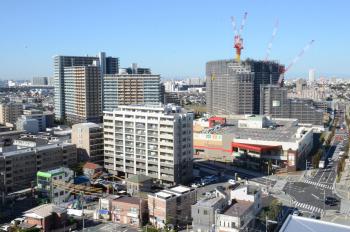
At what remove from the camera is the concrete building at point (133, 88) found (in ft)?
122

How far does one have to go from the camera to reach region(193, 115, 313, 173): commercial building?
82.8ft

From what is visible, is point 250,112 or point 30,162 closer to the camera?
point 30,162

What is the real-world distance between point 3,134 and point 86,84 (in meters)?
11.2

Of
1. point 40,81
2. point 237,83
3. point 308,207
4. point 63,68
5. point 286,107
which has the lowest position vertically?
point 308,207

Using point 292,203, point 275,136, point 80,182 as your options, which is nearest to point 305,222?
point 292,203

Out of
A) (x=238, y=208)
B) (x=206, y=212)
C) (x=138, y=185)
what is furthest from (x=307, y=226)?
(x=138, y=185)

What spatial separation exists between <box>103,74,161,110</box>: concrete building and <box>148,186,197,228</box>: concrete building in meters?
21.3

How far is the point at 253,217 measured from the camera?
1473cm

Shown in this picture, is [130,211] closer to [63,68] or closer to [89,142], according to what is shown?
[89,142]

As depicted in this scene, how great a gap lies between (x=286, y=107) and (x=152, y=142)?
955 inches

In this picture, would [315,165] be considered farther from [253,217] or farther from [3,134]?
[3,134]

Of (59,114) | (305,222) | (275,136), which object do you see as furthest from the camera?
(59,114)

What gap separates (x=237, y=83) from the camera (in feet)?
147

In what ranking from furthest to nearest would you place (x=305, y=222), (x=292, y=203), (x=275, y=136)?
(x=275, y=136) < (x=292, y=203) < (x=305, y=222)
